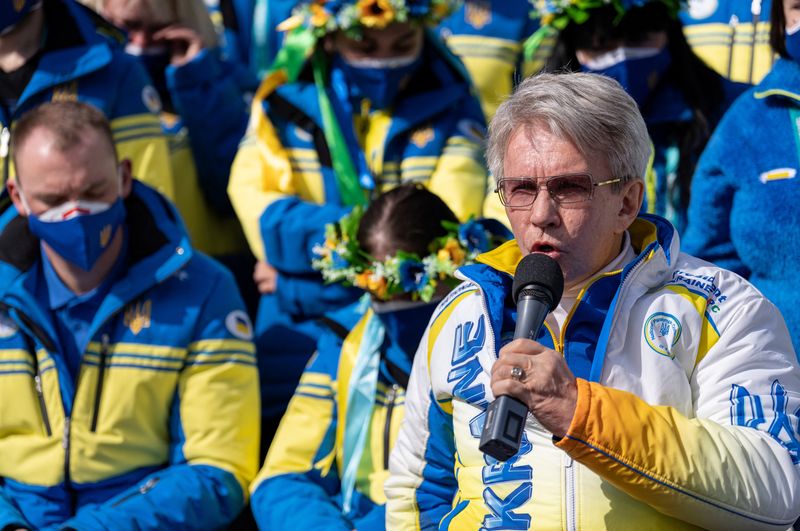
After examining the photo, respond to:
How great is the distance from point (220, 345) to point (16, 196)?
3.37 feet

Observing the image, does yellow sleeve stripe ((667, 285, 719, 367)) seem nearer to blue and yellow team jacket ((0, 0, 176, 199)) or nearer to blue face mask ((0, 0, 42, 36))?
blue and yellow team jacket ((0, 0, 176, 199))

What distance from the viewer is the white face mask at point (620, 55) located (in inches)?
215

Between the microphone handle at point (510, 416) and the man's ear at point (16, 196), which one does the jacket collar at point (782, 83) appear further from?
the man's ear at point (16, 196)

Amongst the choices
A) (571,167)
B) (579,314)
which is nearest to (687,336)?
(579,314)

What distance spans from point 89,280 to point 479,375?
224 cm

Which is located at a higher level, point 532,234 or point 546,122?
point 546,122

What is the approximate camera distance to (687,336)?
2.93 meters

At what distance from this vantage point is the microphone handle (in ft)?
7.87

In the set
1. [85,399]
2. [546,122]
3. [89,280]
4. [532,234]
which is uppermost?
[546,122]

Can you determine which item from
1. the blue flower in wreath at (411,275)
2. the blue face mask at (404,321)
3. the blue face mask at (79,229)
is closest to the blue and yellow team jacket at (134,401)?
the blue face mask at (79,229)

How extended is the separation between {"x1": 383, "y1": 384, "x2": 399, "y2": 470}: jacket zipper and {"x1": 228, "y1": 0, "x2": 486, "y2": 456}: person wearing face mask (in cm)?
115

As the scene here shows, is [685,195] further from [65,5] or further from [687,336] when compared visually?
[65,5]

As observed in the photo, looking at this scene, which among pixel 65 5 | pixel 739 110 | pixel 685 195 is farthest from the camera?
pixel 65 5

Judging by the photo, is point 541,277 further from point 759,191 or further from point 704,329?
point 759,191
